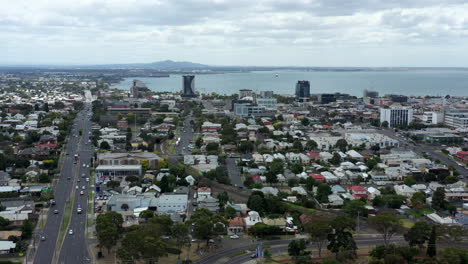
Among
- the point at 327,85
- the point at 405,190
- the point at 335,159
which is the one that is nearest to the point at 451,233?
the point at 405,190

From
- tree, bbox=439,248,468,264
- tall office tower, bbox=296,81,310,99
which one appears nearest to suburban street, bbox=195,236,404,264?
tree, bbox=439,248,468,264

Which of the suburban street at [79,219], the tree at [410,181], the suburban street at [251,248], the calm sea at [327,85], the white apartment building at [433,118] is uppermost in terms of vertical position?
the calm sea at [327,85]

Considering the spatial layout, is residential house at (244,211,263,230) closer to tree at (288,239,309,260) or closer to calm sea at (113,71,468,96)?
tree at (288,239,309,260)

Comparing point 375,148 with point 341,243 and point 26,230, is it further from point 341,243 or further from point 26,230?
point 26,230

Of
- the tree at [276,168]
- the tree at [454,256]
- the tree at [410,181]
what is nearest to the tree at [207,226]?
the tree at [454,256]

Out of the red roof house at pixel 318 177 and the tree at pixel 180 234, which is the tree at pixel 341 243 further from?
the red roof house at pixel 318 177

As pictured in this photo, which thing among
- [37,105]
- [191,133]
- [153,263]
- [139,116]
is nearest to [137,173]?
[153,263]
